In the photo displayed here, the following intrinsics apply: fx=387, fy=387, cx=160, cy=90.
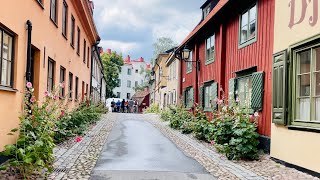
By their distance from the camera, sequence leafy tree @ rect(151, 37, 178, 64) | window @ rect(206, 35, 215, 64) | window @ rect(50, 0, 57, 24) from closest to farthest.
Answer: window @ rect(50, 0, 57, 24), window @ rect(206, 35, 215, 64), leafy tree @ rect(151, 37, 178, 64)

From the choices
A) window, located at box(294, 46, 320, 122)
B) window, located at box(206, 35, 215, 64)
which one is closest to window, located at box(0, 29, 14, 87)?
window, located at box(294, 46, 320, 122)

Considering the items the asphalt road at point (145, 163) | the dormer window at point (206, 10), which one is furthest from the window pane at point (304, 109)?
the dormer window at point (206, 10)

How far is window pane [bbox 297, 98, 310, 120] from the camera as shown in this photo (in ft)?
26.5

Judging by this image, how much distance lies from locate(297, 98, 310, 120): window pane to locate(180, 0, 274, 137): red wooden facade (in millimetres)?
2030

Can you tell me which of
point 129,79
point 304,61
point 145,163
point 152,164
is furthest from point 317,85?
point 129,79

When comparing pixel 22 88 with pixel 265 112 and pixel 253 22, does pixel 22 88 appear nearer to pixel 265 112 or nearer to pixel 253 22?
pixel 265 112

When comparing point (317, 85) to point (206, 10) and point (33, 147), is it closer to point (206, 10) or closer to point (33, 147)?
point (33, 147)

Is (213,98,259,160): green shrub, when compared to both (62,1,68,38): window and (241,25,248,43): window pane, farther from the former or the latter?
(62,1,68,38): window

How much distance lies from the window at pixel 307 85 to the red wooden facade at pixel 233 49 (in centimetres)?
194

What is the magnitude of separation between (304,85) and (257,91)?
9.39 ft

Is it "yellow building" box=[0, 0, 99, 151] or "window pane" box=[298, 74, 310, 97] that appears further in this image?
"window pane" box=[298, 74, 310, 97]

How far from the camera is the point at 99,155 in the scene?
964cm

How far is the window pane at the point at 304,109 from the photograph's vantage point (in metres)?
8.06

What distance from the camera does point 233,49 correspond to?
46.3 feet
